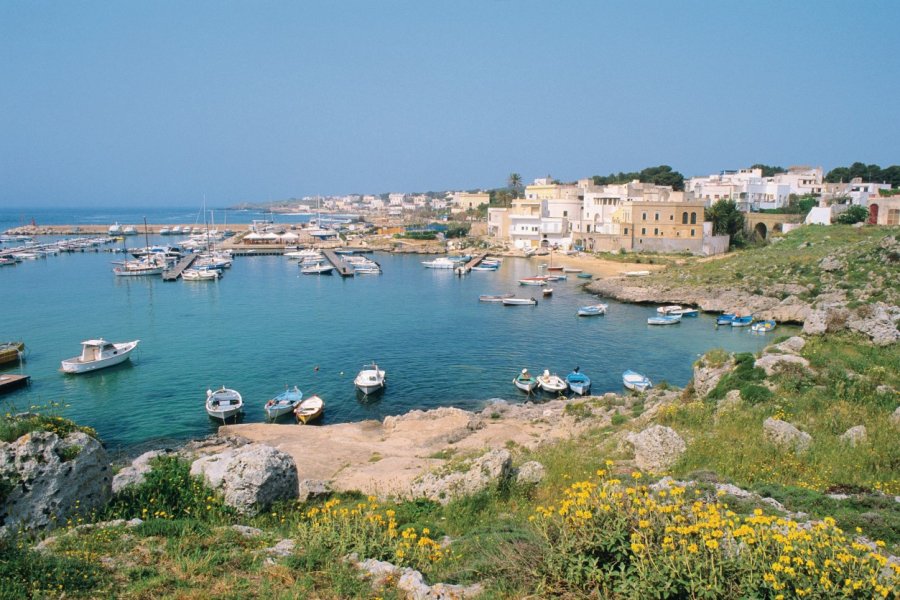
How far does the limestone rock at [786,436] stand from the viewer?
10.8 meters

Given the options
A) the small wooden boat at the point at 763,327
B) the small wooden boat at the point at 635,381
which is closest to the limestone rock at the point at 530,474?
the small wooden boat at the point at 635,381

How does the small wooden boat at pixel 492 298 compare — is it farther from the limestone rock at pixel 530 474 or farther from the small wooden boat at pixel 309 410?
the limestone rock at pixel 530 474

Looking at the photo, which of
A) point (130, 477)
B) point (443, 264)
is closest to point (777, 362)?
point (130, 477)

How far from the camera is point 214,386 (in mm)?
26891

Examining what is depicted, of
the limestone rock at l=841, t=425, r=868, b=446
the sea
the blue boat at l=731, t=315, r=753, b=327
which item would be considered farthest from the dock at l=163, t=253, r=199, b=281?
the limestone rock at l=841, t=425, r=868, b=446

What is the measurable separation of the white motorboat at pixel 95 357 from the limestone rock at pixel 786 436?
3010 centimetres

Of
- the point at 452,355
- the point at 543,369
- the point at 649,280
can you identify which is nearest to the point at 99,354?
the point at 452,355

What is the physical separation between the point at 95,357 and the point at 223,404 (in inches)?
425

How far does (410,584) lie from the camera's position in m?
5.90

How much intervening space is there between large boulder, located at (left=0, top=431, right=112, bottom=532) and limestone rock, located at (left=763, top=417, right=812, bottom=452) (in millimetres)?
11901

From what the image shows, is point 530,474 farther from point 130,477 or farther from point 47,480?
point 47,480

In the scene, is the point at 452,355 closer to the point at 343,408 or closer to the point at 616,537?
the point at 343,408

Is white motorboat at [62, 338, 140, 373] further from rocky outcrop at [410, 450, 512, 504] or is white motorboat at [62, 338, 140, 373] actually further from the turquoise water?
rocky outcrop at [410, 450, 512, 504]

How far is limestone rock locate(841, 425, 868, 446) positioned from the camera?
35.3 feet
